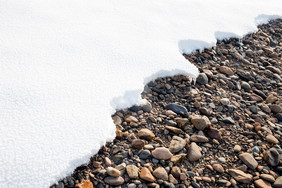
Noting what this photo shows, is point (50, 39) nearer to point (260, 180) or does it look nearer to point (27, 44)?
point (27, 44)

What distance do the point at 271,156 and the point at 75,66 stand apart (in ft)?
6.18

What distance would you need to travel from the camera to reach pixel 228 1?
4508 mm

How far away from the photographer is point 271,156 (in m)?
1.98

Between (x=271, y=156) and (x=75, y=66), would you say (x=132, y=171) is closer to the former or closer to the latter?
(x=75, y=66)

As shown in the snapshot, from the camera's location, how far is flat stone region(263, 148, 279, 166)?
195 centimetres

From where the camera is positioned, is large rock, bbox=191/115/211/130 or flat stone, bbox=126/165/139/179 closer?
flat stone, bbox=126/165/139/179

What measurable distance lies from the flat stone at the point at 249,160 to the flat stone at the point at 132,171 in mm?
915

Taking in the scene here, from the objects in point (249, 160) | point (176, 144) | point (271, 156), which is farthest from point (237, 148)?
point (176, 144)

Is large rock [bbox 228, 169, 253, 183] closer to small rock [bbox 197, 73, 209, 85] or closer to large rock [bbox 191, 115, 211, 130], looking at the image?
large rock [bbox 191, 115, 211, 130]

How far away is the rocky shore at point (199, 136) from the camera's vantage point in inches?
66.1

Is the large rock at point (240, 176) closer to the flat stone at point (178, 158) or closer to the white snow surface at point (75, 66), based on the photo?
the flat stone at point (178, 158)

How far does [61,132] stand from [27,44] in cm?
106

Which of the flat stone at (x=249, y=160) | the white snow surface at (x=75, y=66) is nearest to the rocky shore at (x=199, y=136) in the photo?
the flat stone at (x=249, y=160)

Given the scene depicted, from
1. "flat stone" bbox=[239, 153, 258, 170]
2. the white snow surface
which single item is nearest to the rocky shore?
"flat stone" bbox=[239, 153, 258, 170]
